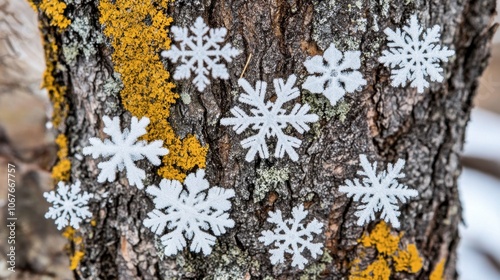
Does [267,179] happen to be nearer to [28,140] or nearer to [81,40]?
[81,40]

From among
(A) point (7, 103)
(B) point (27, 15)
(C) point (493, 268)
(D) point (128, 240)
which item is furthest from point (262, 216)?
(C) point (493, 268)

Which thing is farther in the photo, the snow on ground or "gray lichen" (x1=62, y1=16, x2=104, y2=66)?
the snow on ground

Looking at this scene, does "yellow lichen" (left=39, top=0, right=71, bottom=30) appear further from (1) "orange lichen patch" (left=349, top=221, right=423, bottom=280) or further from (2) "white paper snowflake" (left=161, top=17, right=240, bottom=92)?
(1) "orange lichen patch" (left=349, top=221, right=423, bottom=280)

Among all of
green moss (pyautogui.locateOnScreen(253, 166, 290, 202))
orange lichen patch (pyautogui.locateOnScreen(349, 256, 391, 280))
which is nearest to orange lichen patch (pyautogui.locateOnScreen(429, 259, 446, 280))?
orange lichen patch (pyautogui.locateOnScreen(349, 256, 391, 280))

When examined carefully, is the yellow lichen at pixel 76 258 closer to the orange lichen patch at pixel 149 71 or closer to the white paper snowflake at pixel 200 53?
the orange lichen patch at pixel 149 71

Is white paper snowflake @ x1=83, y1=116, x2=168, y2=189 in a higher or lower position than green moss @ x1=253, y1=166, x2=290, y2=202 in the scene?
higher

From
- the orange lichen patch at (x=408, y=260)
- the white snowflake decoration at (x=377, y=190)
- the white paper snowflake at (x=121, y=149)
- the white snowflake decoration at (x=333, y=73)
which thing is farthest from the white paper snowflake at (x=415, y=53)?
the white paper snowflake at (x=121, y=149)

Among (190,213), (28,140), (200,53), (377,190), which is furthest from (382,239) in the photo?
(28,140)

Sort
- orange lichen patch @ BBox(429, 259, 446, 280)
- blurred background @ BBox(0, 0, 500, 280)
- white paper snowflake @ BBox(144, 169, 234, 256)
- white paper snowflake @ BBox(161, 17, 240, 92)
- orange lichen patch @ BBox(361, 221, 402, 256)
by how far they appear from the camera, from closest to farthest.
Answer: white paper snowflake @ BBox(161, 17, 240, 92), white paper snowflake @ BBox(144, 169, 234, 256), orange lichen patch @ BBox(361, 221, 402, 256), orange lichen patch @ BBox(429, 259, 446, 280), blurred background @ BBox(0, 0, 500, 280)
